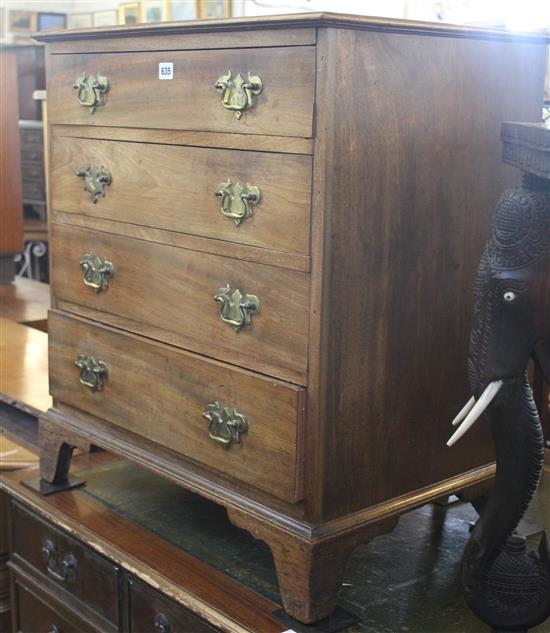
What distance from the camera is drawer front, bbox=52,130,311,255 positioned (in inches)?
61.2

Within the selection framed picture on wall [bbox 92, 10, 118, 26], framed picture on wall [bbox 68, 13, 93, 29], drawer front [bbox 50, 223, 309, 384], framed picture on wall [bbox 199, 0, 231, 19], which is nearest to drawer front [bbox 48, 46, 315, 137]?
drawer front [bbox 50, 223, 309, 384]

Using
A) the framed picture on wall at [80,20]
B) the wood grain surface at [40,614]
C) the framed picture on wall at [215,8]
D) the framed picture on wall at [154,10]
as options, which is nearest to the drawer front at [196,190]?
the wood grain surface at [40,614]

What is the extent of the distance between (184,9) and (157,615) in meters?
4.78

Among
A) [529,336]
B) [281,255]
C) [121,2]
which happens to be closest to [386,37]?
[281,255]

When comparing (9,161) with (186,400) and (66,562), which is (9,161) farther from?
(186,400)

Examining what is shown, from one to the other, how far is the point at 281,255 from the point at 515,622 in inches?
27.5

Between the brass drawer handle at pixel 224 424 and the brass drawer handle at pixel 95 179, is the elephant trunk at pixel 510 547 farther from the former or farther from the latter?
A: the brass drawer handle at pixel 95 179

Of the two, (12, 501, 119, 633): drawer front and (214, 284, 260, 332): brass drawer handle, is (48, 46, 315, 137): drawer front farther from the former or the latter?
(12, 501, 119, 633): drawer front

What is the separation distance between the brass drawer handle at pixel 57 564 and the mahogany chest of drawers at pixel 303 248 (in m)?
0.34

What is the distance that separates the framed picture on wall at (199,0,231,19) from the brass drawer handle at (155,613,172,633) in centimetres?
439

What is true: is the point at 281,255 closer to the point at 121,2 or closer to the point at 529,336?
the point at 529,336

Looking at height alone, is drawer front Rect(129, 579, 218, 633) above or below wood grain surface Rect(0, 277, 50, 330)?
below

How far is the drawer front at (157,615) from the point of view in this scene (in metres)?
1.80

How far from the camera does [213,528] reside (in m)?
2.06
